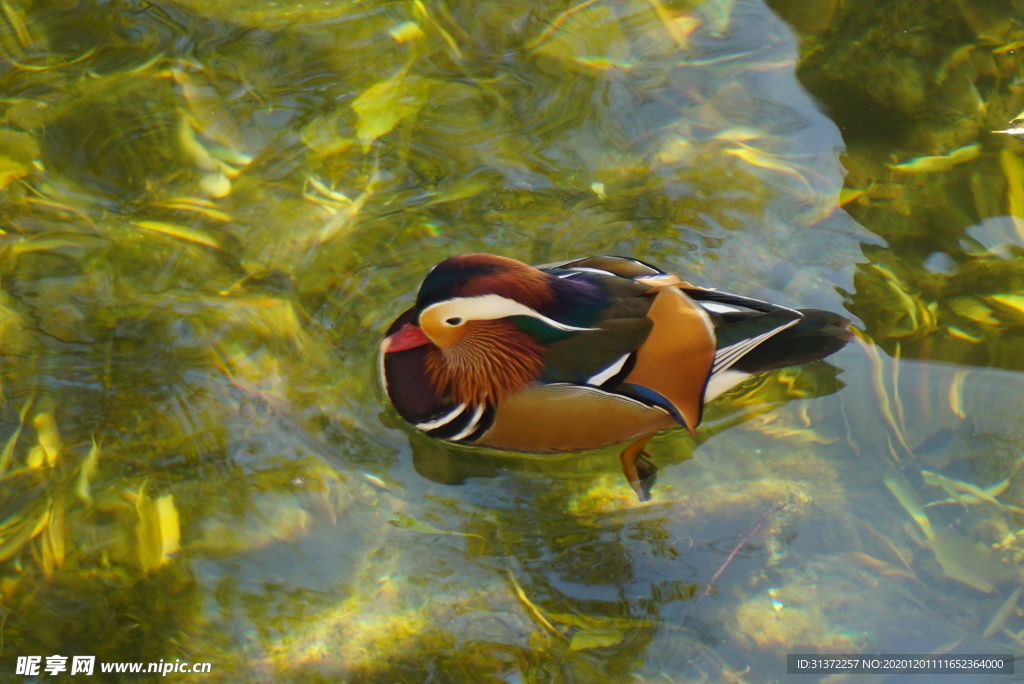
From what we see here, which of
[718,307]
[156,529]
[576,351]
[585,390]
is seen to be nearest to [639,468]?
[585,390]

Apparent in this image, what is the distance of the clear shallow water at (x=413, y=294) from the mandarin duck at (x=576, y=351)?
7.4 inches

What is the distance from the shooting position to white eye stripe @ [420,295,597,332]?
125 inches

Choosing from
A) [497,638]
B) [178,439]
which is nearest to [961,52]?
[497,638]

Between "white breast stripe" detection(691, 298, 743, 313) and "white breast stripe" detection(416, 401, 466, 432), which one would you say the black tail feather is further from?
"white breast stripe" detection(416, 401, 466, 432)

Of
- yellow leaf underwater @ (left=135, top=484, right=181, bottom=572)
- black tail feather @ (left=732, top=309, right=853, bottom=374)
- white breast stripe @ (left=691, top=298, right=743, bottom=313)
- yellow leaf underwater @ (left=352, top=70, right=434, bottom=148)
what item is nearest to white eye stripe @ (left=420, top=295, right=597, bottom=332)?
white breast stripe @ (left=691, top=298, right=743, bottom=313)

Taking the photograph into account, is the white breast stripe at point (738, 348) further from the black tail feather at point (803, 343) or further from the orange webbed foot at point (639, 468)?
the orange webbed foot at point (639, 468)

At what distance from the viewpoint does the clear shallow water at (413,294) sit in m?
3.06

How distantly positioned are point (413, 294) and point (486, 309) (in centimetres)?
72

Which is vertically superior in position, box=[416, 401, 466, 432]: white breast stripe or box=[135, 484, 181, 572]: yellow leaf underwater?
box=[416, 401, 466, 432]: white breast stripe

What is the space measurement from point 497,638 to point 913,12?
4.15 metres

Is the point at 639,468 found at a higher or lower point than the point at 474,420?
lower

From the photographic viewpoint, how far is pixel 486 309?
10.6ft

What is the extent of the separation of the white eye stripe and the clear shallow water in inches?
21.9

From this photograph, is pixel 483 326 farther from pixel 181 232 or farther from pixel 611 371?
pixel 181 232
